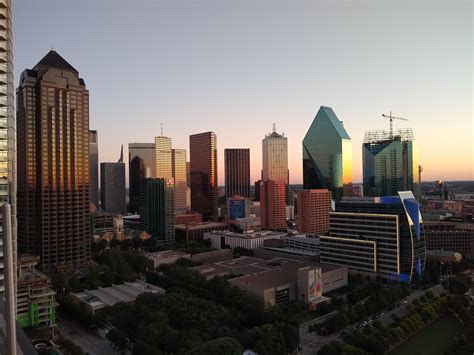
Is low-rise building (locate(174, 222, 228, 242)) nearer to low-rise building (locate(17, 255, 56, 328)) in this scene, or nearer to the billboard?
the billboard

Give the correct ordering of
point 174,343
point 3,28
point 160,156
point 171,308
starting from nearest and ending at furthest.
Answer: point 3,28
point 174,343
point 171,308
point 160,156

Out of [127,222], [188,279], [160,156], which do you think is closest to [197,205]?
[127,222]

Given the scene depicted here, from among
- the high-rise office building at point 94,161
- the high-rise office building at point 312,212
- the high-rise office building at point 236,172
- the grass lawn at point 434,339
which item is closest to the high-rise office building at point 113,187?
the high-rise office building at point 94,161

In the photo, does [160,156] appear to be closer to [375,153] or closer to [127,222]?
[127,222]

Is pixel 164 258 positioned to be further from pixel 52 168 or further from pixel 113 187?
pixel 113 187

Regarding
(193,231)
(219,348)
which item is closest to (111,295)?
(219,348)

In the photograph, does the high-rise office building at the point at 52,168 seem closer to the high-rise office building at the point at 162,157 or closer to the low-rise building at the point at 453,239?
the low-rise building at the point at 453,239

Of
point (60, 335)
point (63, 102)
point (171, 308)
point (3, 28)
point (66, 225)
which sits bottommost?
point (60, 335)
